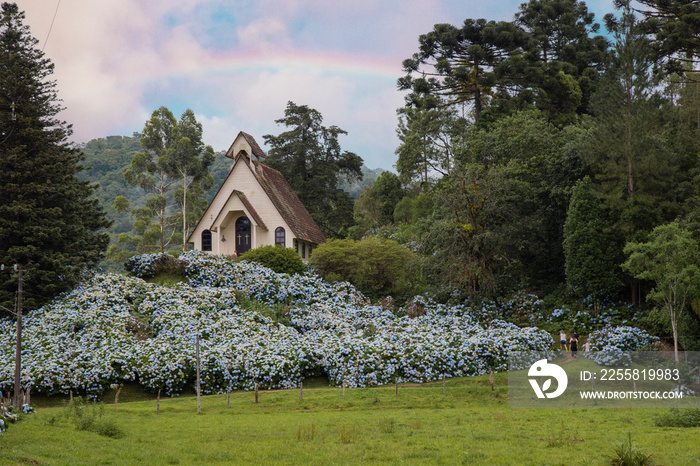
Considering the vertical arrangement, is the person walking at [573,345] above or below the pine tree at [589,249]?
below

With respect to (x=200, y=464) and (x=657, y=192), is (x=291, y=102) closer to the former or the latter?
(x=657, y=192)

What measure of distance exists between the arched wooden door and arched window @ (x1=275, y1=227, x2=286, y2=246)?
1973 mm

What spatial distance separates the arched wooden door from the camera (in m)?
44.7

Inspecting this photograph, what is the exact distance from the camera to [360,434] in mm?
16125

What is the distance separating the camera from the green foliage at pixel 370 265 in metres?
37.2

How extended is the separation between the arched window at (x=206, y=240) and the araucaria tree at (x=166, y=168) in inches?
460

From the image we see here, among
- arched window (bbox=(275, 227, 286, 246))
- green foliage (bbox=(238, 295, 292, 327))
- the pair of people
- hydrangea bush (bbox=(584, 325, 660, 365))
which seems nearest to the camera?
hydrangea bush (bbox=(584, 325, 660, 365))

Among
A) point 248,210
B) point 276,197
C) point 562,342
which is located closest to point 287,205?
point 276,197

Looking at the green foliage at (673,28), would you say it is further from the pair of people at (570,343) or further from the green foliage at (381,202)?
the green foliage at (381,202)

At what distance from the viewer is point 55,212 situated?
3359 centimetres

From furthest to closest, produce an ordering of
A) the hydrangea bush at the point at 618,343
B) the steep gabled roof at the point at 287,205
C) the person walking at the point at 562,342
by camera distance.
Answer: the steep gabled roof at the point at 287,205 < the person walking at the point at 562,342 < the hydrangea bush at the point at 618,343

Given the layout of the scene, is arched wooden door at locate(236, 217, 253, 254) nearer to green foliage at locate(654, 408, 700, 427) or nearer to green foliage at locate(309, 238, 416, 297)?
green foliage at locate(309, 238, 416, 297)

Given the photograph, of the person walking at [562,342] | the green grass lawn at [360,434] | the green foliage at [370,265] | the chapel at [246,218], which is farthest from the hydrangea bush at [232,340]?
the chapel at [246,218]

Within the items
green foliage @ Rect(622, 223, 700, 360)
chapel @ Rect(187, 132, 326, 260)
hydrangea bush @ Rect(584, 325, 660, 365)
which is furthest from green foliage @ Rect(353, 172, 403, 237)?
green foliage @ Rect(622, 223, 700, 360)
